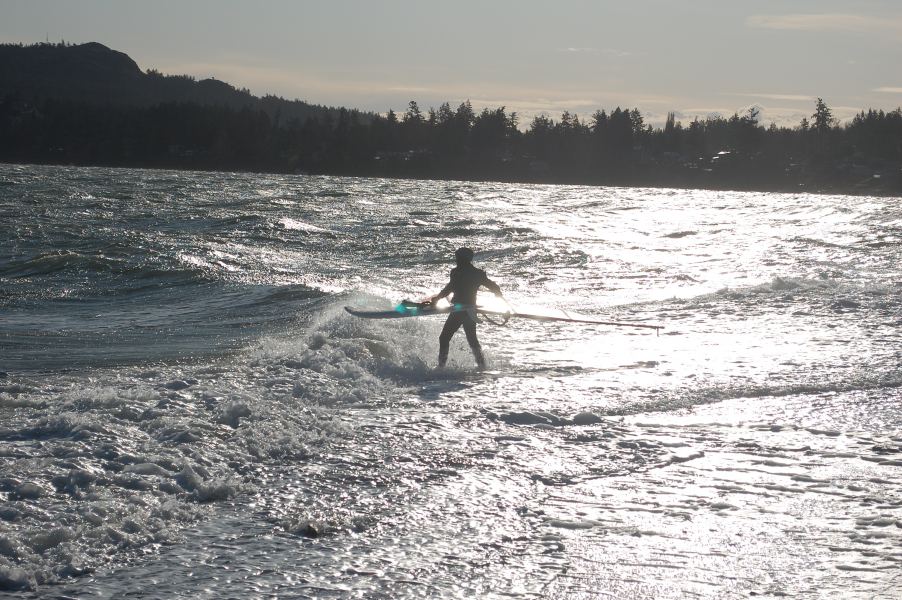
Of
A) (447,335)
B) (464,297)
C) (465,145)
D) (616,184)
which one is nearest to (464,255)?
(464,297)

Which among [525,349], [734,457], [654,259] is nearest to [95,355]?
[525,349]

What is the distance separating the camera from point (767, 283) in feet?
78.5

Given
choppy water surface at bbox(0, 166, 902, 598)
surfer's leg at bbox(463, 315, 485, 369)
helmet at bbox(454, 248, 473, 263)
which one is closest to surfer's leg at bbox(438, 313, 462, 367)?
surfer's leg at bbox(463, 315, 485, 369)

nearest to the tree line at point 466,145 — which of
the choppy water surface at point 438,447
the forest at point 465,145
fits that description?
the forest at point 465,145

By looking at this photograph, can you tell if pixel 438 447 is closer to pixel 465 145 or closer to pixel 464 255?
pixel 464 255

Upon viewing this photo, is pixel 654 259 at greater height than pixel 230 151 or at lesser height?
lesser

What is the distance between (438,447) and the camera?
8672 millimetres

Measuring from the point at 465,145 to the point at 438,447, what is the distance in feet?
490

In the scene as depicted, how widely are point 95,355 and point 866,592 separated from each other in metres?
11.5

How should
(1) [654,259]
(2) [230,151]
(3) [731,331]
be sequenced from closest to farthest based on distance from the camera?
(3) [731,331] < (1) [654,259] < (2) [230,151]

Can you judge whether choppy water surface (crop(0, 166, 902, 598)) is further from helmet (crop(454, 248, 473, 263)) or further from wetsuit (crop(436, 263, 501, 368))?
helmet (crop(454, 248, 473, 263))

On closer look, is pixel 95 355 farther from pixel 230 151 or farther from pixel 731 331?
pixel 230 151

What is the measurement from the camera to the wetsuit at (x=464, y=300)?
521 inches

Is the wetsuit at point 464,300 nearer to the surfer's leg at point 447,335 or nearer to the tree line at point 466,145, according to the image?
the surfer's leg at point 447,335
